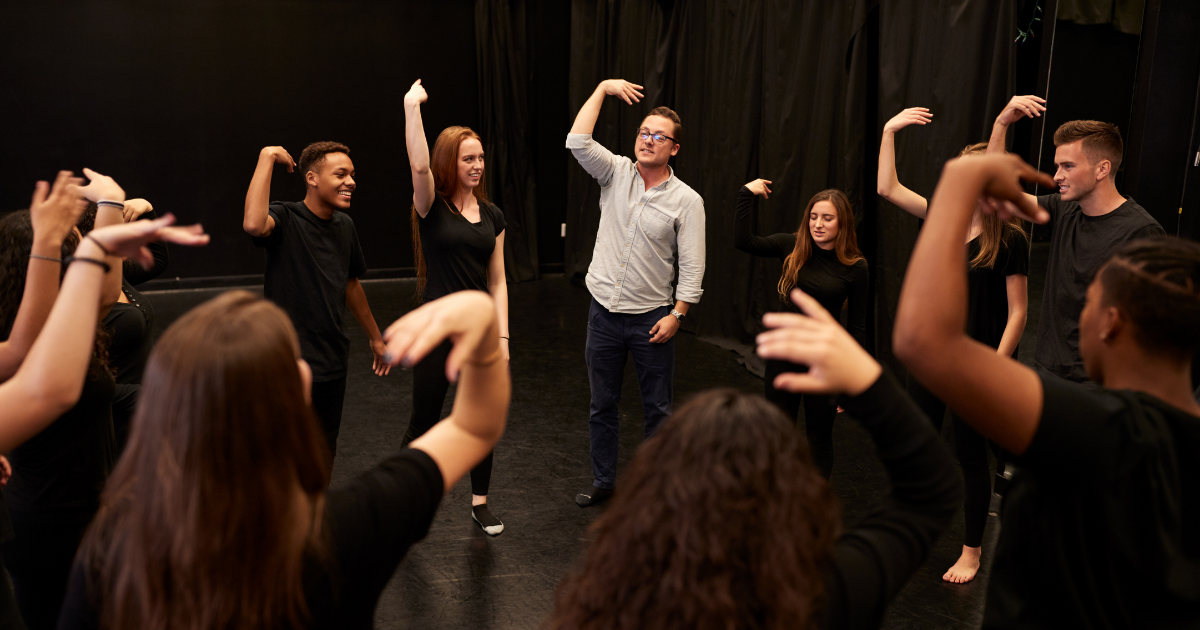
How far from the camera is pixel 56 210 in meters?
1.28

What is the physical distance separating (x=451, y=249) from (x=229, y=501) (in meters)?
2.04

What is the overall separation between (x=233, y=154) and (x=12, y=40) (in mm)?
1628

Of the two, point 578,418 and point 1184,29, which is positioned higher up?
point 1184,29

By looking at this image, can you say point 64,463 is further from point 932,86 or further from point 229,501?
point 932,86

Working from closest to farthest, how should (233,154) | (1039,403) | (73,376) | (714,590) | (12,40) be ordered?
(714,590)
(1039,403)
(73,376)
(12,40)
(233,154)

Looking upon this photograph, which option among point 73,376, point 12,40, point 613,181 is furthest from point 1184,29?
point 12,40

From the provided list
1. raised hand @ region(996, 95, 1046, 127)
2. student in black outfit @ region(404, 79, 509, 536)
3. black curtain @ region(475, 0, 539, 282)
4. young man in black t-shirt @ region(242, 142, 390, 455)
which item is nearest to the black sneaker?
student in black outfit @ region(404, 79, 509, 536)

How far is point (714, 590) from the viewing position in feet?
2.65

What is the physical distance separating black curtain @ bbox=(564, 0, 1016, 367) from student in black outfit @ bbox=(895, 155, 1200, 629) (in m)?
2.85

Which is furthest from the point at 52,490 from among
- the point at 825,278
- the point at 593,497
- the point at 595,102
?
the point at 825,278

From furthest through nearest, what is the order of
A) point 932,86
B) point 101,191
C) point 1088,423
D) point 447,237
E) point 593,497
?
point 932,86, point 593,497, point 447,237, point 101,191, point 1088,423

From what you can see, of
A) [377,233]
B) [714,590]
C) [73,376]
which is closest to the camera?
[714,590]

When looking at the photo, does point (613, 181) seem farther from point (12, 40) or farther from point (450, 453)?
point (12, 40)

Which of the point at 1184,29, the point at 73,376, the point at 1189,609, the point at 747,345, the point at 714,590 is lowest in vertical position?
the point at 747,345
